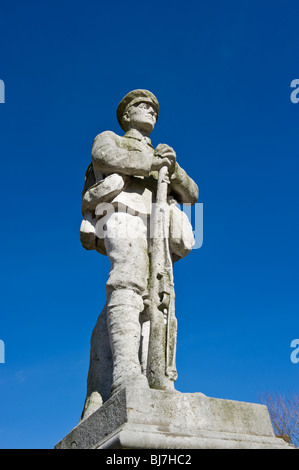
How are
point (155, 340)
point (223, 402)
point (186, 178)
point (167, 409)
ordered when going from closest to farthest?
1. point (167, 409)
2. point (223, 402)
3. point (155, 340)
4. point (186, 178)

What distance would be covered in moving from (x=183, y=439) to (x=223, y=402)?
2.45 feet

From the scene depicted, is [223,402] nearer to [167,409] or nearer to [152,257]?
[167,409]

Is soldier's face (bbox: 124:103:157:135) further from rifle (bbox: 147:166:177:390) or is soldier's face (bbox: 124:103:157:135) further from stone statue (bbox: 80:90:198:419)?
rifle (bbox: 147:166:177:390)

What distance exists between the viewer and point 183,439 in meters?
3.90

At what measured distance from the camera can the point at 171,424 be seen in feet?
13.2

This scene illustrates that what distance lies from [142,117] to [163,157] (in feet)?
3.26

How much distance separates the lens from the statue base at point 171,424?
12.5ft

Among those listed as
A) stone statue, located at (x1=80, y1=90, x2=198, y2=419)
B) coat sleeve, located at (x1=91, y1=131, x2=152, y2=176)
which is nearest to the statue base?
stone statue, located at (x1=80, y1=90, x2=198, y2=419)

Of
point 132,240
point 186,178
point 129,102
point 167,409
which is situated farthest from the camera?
point 129,102

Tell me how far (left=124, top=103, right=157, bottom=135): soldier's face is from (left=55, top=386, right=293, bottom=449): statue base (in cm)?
373

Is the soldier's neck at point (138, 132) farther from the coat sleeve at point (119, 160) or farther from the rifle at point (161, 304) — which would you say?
the rifle at point (161, 304)

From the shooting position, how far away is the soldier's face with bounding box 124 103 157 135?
6.65 meters

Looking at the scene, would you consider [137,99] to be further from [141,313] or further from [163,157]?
[141,313]
